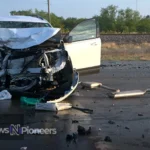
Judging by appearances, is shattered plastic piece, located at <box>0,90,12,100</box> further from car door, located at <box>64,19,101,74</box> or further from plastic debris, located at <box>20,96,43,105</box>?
car door, located at <box>64,19,101,74</box>

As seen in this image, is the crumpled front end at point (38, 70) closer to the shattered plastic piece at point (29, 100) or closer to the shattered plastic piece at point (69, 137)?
the shattered plastic piece at point (29, 100)

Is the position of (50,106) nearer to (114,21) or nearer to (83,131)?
(83,131)

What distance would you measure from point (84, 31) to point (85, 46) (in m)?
0.38

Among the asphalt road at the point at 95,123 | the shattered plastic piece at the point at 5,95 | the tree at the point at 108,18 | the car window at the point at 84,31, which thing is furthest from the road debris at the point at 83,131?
the tree at the point at 108,18

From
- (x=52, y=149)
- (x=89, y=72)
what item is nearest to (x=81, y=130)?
(x=52, y=149)

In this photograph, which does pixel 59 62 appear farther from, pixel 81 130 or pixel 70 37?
pixel 81 130

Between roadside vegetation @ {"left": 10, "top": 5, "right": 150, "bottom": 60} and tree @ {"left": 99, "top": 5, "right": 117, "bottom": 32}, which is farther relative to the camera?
tree @ {"left": 99, "top": 5, "right": 117, "bottom": 32}

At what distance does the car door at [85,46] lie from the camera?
34.2 ft

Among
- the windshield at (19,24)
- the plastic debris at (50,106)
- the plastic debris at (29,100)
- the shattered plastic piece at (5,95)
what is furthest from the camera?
the windshield at (19,24)

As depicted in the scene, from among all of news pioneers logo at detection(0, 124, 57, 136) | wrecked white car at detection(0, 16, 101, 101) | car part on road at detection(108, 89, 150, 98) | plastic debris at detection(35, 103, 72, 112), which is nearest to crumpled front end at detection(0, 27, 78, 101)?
wrecked white car at detection(0, 16, 101, 101)

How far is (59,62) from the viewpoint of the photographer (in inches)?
388

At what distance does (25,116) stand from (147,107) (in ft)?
9.08

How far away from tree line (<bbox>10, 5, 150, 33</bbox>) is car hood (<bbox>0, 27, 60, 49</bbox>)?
180 feet

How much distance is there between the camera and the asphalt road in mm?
5883
